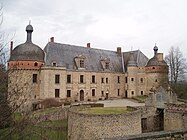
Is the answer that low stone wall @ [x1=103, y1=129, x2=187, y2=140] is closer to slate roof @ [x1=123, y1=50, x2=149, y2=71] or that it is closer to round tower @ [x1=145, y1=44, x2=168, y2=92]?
round tower @ [x1=145, y1=44, x2=168, y2=92]

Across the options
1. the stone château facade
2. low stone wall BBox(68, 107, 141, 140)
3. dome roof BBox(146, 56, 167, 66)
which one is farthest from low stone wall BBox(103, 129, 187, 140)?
dome roof BBox(146, 56, 167, 66)

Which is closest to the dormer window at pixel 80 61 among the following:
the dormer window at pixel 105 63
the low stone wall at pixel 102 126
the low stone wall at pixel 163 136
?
the dormer window at pixel 105 63

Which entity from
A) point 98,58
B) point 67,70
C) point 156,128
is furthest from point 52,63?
point 156,128

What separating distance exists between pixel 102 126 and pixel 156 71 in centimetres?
2299

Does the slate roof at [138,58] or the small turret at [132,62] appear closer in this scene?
the small turret at [132,62]

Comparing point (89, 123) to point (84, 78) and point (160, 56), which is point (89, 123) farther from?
point (160, 56)

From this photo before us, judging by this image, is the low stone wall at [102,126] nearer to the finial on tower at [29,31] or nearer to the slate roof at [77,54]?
the slate roof at [77,54]

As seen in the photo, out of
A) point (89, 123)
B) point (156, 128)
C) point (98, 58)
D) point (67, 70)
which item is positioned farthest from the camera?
point (98, 58)

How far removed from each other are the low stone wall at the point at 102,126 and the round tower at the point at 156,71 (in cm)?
2122

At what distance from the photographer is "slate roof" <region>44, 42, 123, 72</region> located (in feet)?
99.3

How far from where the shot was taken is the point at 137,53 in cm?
3809

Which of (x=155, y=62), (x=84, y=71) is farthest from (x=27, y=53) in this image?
(x=155, y=62)

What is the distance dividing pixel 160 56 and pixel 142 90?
6.32 metres

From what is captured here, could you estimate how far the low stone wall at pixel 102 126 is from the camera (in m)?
14.9
